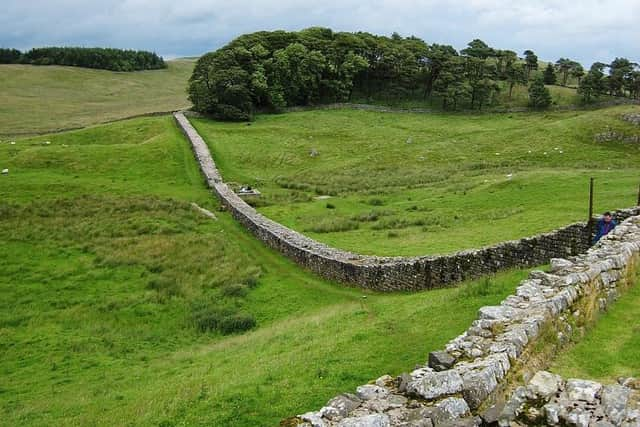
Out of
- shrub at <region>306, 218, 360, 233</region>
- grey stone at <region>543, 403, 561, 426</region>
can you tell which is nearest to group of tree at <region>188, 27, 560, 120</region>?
shrub at <region>306, 218, 360, 233</region>

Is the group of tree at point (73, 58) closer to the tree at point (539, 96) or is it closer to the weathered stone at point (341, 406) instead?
the tree at point (539, 96)

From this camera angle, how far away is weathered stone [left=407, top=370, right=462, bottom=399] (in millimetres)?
8227

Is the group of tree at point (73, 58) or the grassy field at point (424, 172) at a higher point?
the group of tree at point (73, 58)

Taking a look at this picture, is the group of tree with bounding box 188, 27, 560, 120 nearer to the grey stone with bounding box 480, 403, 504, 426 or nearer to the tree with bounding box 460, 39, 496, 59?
the tree with bounding box 460, 39, 496, 59

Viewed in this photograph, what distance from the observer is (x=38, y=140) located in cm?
6256

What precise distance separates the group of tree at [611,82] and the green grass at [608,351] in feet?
261

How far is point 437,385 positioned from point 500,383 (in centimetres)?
118

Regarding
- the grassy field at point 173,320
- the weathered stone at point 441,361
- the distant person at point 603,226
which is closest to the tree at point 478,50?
the grassy field at point 173,320

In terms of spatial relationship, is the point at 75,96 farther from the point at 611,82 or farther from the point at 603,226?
the point at 603,226

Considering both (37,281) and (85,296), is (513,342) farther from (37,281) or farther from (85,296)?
Result: (37,281)

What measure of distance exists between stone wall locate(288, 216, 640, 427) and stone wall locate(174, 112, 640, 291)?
22.0 ft

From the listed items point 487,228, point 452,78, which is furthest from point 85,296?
point 452,78

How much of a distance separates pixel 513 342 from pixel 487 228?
17.9 meters

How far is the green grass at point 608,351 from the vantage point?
9.54 meters
